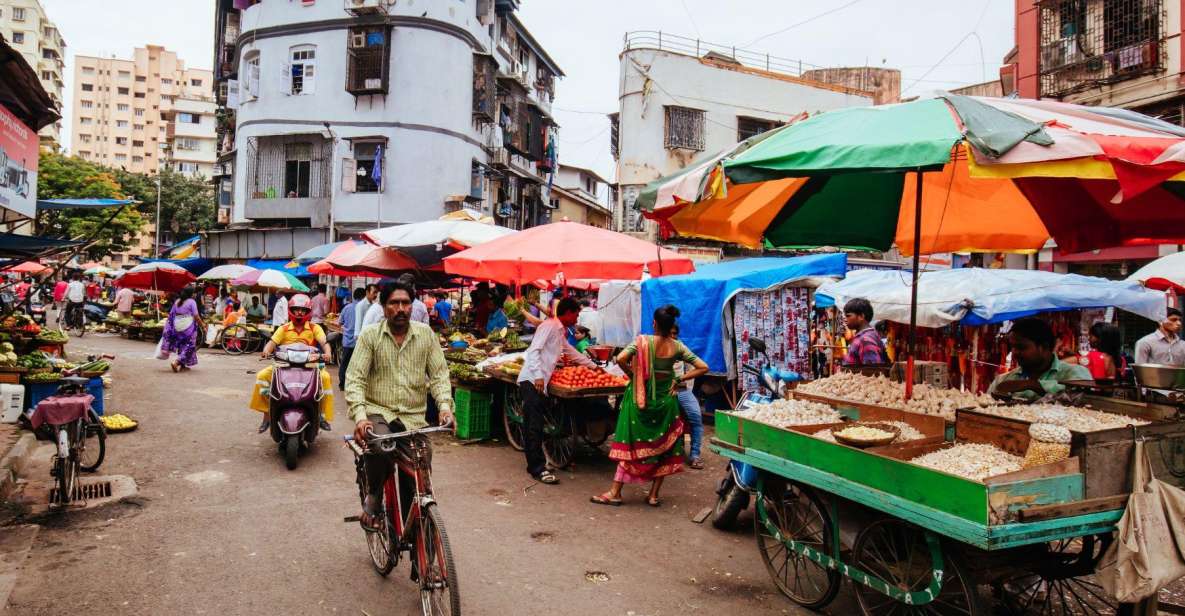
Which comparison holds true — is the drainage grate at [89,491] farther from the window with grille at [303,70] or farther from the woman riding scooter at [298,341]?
the window with grille at [303,70]

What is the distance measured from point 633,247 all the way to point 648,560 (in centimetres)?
476

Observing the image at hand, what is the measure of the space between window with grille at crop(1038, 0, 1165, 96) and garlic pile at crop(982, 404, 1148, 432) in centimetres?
1476

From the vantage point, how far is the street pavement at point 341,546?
4.61 metres

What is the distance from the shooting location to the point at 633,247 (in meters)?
9.45

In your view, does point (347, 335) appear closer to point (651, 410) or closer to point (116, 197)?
point (651, 410)

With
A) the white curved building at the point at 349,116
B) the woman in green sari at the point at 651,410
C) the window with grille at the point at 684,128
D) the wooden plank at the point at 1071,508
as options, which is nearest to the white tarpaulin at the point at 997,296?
the woman in green sari at the point at 651,410

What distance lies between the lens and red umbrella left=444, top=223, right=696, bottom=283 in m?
8.82

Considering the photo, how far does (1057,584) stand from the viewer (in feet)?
14.3

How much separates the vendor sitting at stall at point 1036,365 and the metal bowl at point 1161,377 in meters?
0.48

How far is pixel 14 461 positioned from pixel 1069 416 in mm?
9184

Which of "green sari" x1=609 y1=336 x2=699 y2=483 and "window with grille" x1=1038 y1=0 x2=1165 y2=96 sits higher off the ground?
"window with grille" x1=1038 y1=0 x2=1165 y2=96

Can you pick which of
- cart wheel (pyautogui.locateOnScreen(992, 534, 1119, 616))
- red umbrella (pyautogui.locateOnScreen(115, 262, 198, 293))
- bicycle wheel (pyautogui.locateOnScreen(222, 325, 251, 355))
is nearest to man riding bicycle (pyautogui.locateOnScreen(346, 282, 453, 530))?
cart wheel (pyautogui.locateOnScreen(992, 534, 1119, 616))

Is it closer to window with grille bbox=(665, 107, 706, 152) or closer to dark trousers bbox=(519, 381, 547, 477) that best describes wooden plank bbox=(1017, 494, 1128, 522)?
dark trousers bbox=(519, 381, 547, 477)

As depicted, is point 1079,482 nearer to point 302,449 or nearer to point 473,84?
point 302,449
